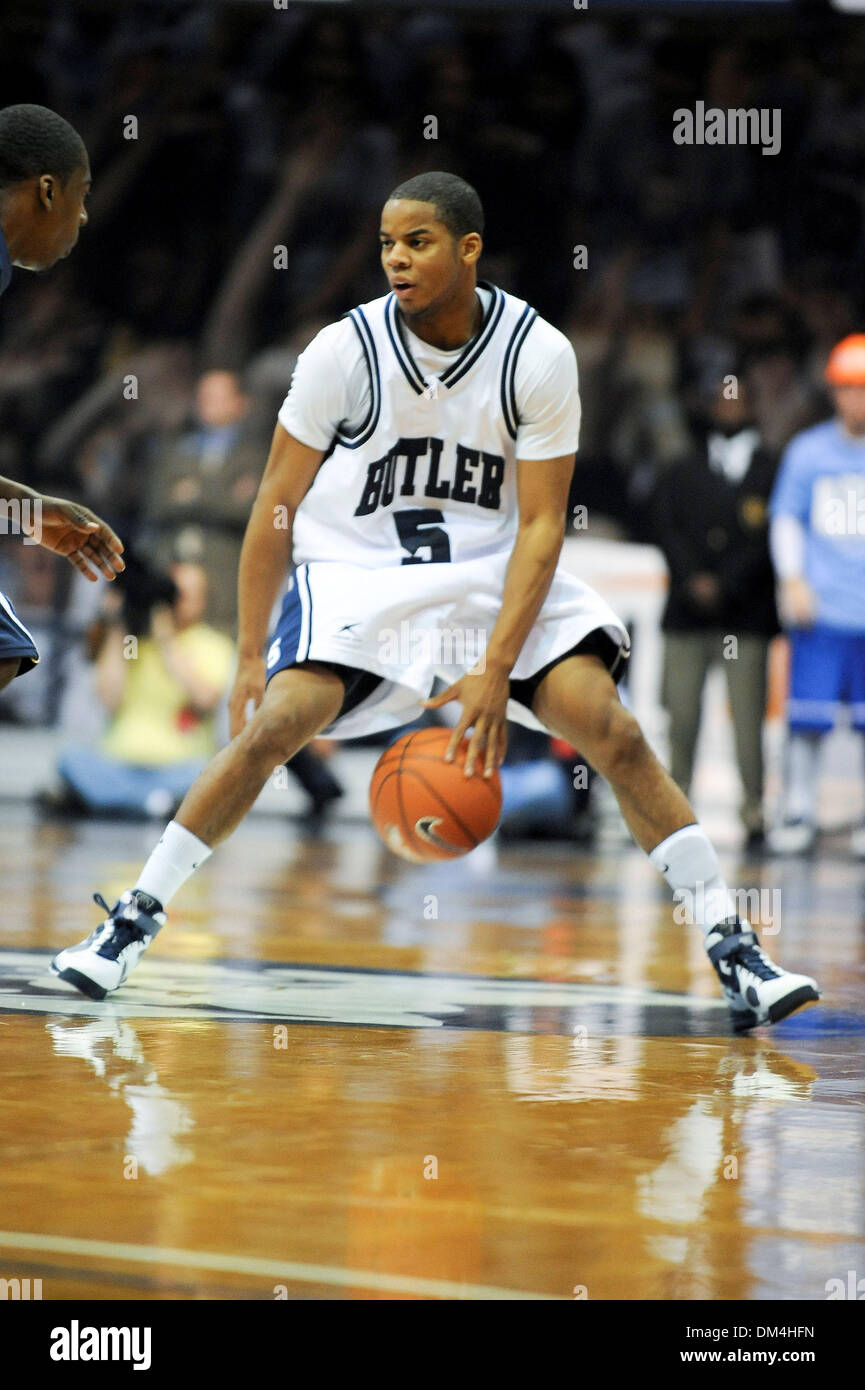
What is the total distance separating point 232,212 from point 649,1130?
971 cm

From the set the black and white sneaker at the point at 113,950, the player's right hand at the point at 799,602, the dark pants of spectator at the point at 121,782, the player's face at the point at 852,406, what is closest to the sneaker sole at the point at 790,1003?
the black and white sneaker at the point at 113,950

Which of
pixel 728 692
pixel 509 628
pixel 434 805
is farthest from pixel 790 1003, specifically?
pixel 728 692

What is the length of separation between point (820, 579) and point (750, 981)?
5.10 m

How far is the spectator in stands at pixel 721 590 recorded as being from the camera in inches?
330

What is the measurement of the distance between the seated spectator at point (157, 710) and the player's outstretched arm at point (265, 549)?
4714 millimetres

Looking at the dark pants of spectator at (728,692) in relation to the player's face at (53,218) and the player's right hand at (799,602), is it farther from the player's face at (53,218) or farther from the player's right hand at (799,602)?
the player's face at (53,218)

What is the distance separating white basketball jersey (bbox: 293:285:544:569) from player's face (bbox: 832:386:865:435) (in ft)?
15.1

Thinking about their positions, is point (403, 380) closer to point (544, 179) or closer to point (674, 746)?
point (674, 746)

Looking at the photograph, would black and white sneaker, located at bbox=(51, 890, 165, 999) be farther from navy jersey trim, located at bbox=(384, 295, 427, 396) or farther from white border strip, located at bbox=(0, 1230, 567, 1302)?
white border strip, located at bbox=(0, 1230, 567, 1302)

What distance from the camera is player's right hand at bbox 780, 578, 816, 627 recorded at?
832 centimetres

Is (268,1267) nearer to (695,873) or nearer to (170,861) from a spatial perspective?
(170,861)

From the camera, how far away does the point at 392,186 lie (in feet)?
36.5

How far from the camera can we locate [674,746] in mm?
8391
